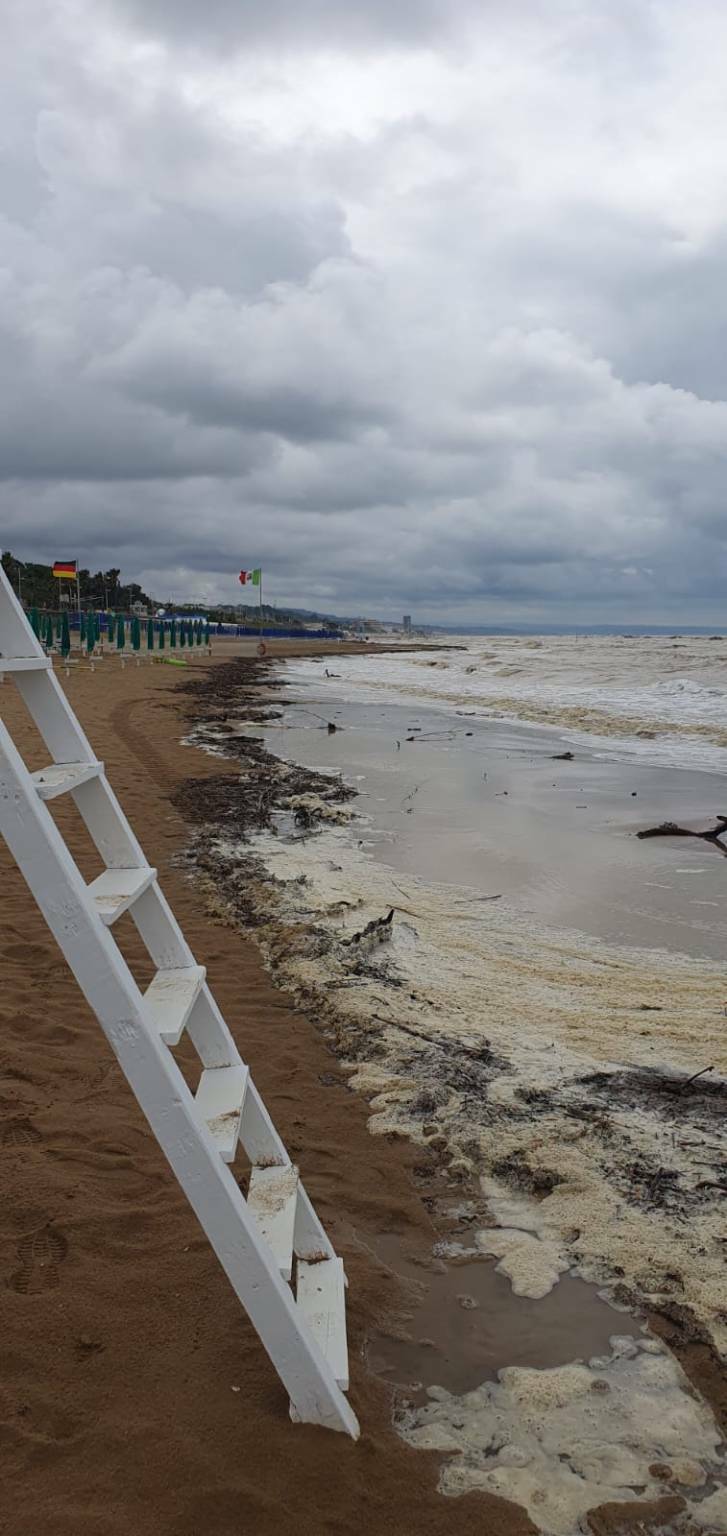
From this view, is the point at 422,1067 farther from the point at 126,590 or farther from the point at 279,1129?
the point at 126,590

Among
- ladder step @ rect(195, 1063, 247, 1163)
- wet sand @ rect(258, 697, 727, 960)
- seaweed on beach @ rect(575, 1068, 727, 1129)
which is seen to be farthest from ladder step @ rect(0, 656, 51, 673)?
wet sand @ rect(258, 697, 727, 960)

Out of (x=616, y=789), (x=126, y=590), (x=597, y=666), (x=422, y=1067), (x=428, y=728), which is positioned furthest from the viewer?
(x=126, y=590)

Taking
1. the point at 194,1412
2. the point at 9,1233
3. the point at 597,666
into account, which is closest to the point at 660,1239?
the point at 194,1412

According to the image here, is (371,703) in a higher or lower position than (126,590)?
lower

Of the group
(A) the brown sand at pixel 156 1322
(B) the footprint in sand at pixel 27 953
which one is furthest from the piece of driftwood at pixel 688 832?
(B) the footprint in sand at pixel 27 953

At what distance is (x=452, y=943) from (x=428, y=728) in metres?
14.8

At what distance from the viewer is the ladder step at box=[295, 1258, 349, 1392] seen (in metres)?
2.58

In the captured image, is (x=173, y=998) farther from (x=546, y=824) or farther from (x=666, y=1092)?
(x=546, y=824)

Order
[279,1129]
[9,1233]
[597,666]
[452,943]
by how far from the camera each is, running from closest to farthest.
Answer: [9,1233] → [279,1129] → [452,943] → [597,666]

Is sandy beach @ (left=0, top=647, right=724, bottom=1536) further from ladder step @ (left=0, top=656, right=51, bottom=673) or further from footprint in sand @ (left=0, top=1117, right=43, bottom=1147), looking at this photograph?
ladder step @ (left=0, top=656, right=51, bottom=673)

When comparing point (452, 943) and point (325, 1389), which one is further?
point (452, 943)

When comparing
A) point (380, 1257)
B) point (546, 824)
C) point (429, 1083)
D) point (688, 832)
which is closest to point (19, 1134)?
point (380, 1257)

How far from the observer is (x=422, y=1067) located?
468cm

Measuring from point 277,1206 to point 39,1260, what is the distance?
108 cm
